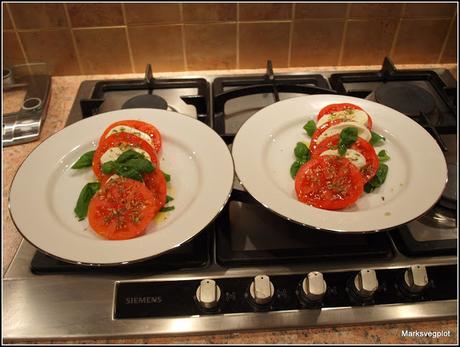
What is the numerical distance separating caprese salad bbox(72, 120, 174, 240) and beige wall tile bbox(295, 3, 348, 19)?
538mm

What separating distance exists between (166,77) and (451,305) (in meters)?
0.85

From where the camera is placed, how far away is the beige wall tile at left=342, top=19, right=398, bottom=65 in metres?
1.11

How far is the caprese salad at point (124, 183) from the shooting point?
654mm

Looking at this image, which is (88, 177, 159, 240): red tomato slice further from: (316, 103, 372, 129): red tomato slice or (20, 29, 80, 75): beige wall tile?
(20, 29, 80, 75): beige wall tile

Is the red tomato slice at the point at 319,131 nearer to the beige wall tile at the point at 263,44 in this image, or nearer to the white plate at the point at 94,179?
the white plate at the point at 94,179

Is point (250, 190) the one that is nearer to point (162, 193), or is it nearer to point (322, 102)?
point (162, 193)

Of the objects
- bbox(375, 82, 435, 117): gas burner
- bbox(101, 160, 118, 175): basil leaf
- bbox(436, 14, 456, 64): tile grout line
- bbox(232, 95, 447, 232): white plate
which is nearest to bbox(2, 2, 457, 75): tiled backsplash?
bbox(436, 14, 456, 64): tile grout line

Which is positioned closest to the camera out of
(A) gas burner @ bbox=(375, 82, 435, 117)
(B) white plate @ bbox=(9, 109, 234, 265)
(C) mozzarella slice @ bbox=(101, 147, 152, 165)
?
(B) white plate @ bbox=(9, 109, 234, 265)

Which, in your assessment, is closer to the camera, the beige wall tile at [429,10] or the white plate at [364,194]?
the white plate at [364,194]

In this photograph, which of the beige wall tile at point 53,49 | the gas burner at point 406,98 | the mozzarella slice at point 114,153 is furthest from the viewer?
the beige wall tile at point 53,49

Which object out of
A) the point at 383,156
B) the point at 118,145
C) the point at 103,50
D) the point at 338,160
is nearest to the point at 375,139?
the point at 383,156

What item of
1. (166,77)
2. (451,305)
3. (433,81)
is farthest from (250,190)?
(433,81)

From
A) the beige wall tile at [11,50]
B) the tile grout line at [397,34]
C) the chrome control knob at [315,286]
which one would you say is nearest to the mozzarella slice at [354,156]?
the chrome control knob at [315,286]

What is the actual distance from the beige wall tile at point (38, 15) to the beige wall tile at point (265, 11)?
46 centimetres
